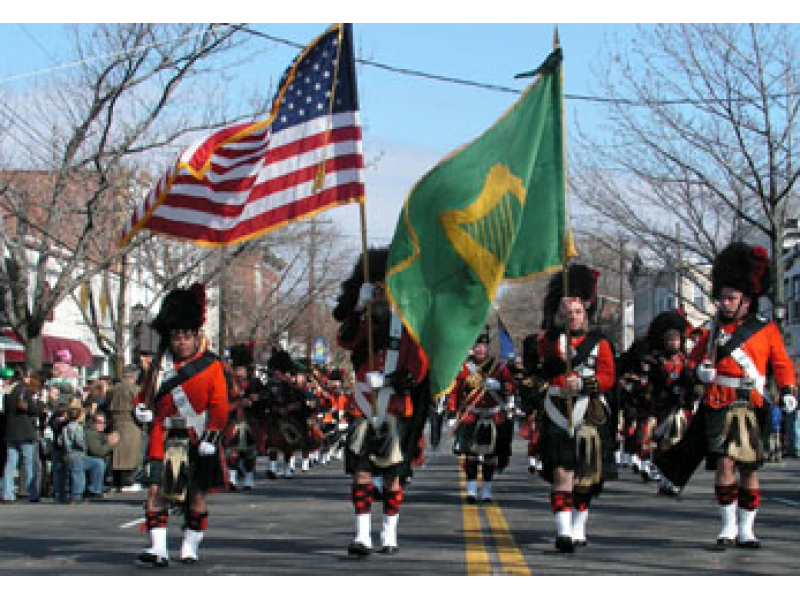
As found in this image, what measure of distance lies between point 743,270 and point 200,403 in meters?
4.45

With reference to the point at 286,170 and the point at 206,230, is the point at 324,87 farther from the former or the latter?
the point at 206,230

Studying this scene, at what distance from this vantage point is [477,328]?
10.4 metres

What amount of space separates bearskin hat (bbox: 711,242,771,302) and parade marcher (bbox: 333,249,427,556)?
2.65 metres

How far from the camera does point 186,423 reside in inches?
415

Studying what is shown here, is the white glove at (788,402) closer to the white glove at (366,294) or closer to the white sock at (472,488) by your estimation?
the white glove at (366,294)

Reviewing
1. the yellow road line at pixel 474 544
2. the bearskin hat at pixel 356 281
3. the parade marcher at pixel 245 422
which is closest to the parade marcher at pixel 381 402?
the bearskin hat at pixel 356 281

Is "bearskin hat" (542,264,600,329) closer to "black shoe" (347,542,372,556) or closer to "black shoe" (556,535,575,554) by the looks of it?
"black shoe" (556,535,575,554)

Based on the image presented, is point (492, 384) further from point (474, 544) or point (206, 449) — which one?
point (206, 449)

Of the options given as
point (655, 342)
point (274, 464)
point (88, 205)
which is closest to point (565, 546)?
point (655, 342)

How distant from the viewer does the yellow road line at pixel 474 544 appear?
9883mm

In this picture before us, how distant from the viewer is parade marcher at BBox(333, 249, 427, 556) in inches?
428

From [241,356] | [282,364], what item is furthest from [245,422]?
[282,364]

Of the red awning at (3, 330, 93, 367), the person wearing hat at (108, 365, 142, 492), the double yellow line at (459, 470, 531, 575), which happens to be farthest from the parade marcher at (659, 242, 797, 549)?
the red awning at (3, 330, 93, 367)

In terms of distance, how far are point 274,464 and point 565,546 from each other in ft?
46.6
